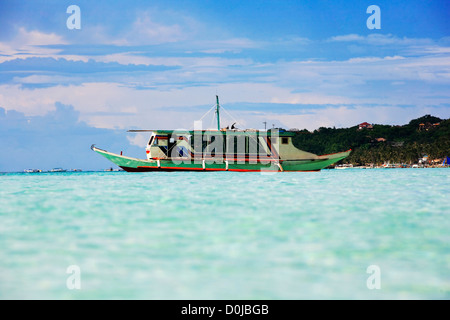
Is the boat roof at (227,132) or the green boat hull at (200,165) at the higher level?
the boat roof at (227,132)

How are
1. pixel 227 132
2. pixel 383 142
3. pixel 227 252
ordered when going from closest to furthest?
1. pixel 227 252
2. pixel 227 132
3. pixel 383 142

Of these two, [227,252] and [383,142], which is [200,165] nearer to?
[227,252]

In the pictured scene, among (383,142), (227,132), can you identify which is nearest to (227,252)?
(227,132)

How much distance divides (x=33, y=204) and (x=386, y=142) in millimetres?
135042

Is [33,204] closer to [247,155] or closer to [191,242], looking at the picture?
[191,242]

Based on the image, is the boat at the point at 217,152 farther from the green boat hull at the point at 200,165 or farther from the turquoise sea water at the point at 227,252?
the turquoise sea water at the point at 227,252

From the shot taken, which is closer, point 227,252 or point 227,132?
point 227,252

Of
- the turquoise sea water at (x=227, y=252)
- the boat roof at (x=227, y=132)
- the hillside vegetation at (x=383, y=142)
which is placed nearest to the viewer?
the turquoise sea water at (x=227, y=252)

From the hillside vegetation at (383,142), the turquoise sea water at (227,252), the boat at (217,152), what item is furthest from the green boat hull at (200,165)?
the hillside vegetation at (383,142)

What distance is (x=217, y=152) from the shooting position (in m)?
36.6

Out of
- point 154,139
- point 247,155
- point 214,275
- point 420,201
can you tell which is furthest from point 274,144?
point 214,275

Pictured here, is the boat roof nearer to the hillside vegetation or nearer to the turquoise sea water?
the turquoise sea water

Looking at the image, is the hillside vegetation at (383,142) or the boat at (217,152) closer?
the boat at (217,152)

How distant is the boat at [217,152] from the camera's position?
35.8 metres
